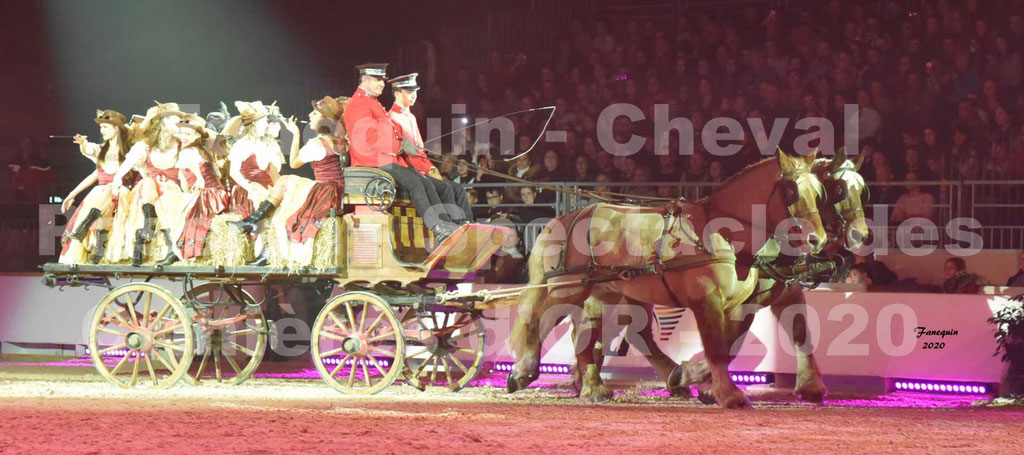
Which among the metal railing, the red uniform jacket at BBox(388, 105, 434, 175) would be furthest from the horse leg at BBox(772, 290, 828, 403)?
the red uniform jacket at BBox(388, 105, 434, 175)

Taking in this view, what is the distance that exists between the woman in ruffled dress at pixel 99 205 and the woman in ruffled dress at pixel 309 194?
1.34 meters

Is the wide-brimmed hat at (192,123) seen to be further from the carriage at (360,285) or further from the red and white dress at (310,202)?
the carriage at (360,285)

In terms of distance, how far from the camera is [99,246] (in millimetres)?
10672

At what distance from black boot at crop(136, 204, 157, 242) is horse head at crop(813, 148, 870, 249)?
556cm

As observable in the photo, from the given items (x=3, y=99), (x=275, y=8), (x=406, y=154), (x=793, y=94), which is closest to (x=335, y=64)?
(x=275, y=8)

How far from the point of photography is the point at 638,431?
25.5ft

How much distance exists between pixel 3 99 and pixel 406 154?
10453mm

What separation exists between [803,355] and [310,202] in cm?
414

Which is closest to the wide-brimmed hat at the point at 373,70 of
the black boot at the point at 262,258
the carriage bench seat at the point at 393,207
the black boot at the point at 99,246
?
the carriage bench seat at the point at 393,207

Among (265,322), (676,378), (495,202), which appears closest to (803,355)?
(676,378)

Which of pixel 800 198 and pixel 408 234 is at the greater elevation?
pixel 800 198

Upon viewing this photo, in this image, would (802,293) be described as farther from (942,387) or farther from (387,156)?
(387,156)

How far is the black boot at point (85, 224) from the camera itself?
10.6 meters

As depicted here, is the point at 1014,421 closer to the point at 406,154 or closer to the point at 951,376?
the point at 951,376
